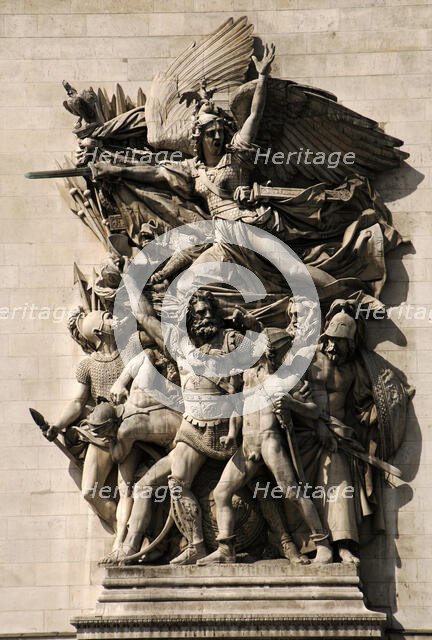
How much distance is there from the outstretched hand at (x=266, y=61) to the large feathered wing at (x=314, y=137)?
13 centimetres

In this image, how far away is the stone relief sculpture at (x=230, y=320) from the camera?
18.2m

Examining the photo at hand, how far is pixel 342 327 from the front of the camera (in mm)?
18484

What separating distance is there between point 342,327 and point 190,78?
306 centimetres

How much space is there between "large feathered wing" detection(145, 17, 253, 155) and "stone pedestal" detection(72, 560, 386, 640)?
432 cm

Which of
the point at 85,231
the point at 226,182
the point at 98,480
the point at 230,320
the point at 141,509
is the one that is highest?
the point at 226,182

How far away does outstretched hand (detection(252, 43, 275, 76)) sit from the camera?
19000mm

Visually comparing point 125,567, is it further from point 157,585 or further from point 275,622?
point 275,622

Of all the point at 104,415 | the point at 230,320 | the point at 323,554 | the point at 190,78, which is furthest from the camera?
the point at 190,78

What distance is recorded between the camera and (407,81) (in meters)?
19.5

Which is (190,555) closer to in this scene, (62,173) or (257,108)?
(62,173)

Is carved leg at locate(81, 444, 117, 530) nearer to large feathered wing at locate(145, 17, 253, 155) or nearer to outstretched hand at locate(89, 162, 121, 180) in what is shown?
outstretched hand at locate(89, 162, 121, 180)

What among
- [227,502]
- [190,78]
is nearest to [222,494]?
[227,502]

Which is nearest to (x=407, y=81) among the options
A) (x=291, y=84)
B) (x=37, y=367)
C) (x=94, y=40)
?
(x=291, y=84)

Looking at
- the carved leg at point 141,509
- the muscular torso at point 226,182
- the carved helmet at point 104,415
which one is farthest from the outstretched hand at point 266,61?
the carved leg at point 141,509
